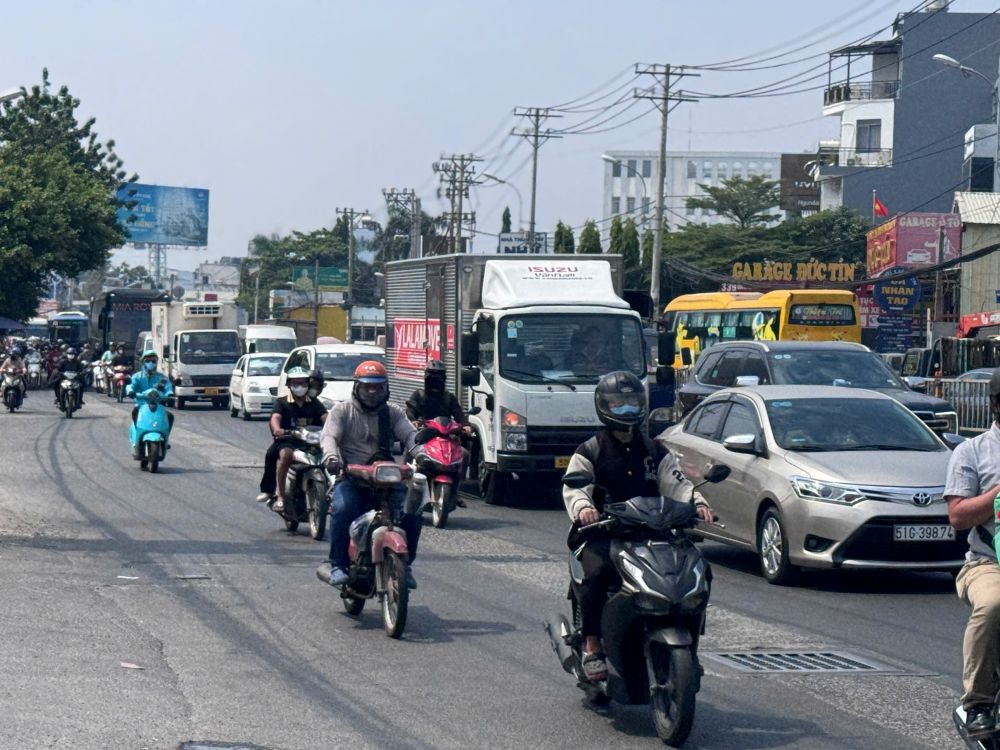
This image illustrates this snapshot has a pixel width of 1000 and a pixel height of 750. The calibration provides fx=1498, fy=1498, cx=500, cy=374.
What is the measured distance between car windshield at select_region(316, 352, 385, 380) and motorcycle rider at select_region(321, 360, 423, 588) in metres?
17.4

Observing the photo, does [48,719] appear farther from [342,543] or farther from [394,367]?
[394,367]

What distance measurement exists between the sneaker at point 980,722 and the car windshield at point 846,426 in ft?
20.4

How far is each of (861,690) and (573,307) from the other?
1076cm

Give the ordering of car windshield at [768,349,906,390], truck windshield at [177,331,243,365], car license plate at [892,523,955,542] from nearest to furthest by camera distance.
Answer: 1. car license plate at [892,523,955,542]
2. car windshield at [768,349,906,390]
3. truck windshield at [177,331,243,365]

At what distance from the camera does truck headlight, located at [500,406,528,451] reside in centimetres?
1752

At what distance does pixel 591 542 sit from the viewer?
683 centimetres

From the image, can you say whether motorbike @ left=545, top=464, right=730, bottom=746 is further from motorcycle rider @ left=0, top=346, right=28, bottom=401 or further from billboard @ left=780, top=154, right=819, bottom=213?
billboard @ left=780, top=154, right=819, bottom=213

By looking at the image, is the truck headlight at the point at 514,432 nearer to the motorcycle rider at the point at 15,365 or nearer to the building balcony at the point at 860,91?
the motorcycle rider at the point at 15,365

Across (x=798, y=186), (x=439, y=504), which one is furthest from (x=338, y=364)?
(x=798, y=186)

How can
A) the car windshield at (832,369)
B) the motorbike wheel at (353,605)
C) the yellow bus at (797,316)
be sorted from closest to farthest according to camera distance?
the motorbike wheel at (353,605) < the car windshield at (832,369) < the yellow bus at (797,316)

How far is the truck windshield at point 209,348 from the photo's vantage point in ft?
133

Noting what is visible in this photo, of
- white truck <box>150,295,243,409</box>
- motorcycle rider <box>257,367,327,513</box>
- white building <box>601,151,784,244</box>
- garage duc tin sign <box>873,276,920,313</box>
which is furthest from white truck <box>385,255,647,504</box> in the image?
white building <box>601,151,784,244</box>

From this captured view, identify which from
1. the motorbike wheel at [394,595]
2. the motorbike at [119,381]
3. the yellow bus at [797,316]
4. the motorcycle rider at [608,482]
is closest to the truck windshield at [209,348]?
the motorbike at [119,381]

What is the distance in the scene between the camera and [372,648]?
876 centimetres
